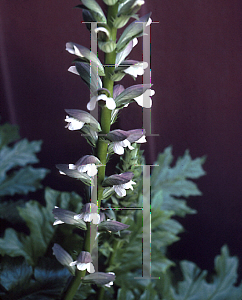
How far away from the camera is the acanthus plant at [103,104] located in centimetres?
25

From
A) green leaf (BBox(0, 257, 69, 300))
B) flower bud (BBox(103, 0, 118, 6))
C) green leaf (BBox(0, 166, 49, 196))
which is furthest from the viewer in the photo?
green leaf (BBox(0, 166, 49, 196))

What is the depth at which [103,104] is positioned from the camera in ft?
0.86

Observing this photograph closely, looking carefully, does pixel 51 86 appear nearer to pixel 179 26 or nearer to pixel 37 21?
pixel 37 21

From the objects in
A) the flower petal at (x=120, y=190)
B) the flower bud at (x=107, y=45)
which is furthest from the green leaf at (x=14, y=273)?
the flower bud at (x=107, y=45)

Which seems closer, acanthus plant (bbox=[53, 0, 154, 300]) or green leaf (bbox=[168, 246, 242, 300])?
acanthus plant (bbox=[53, 0, 154, 300])

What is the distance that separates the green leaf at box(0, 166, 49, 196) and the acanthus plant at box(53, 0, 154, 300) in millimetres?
462

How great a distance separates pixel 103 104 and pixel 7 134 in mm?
621

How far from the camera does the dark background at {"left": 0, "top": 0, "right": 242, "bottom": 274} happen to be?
616 mm

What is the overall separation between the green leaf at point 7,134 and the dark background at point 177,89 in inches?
2.1

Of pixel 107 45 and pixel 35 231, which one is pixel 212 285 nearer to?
pixel 35 231

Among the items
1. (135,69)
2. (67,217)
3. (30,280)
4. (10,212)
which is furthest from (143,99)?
(10,212)

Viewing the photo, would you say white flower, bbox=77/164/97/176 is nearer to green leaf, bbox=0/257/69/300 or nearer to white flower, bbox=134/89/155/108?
white flower, bbox=134/89/155/108

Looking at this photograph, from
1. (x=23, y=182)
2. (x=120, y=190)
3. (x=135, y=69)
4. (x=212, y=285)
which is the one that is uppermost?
(x=135, y=69)

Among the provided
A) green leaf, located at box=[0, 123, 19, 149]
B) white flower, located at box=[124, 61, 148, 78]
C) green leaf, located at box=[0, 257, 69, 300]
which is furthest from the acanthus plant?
green leaf, located at box=[0, 123, 19, 149]
